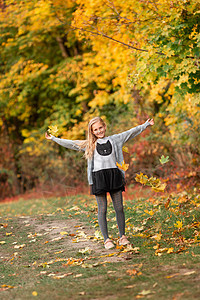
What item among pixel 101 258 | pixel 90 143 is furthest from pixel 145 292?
pixel 90 143

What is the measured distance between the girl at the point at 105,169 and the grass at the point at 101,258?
13.9 inches

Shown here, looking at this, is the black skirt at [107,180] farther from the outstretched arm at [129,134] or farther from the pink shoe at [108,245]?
the pink shoe at [108,245]

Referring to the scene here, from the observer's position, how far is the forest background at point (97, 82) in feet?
22.7

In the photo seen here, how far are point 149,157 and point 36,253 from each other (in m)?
6.91

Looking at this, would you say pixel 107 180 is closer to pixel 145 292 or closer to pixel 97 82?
pixel 145 292

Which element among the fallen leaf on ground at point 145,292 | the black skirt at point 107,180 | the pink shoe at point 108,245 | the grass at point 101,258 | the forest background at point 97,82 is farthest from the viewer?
the forest background at point 97,82

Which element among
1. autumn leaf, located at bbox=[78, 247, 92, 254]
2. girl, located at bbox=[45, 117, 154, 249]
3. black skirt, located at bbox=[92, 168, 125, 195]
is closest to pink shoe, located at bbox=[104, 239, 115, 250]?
girl, located at bbox=[45, 117, 154, 249]

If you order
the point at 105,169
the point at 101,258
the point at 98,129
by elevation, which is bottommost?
the point at 101,258

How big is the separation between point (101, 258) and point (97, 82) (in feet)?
34.8

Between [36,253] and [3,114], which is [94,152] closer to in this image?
[36,253]

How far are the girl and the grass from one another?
0.35m

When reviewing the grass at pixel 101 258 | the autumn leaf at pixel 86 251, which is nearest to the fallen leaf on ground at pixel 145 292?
the grass at pixel 101 258

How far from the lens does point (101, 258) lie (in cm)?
481

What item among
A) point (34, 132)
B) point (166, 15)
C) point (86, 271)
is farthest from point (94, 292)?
point (34, 132)
